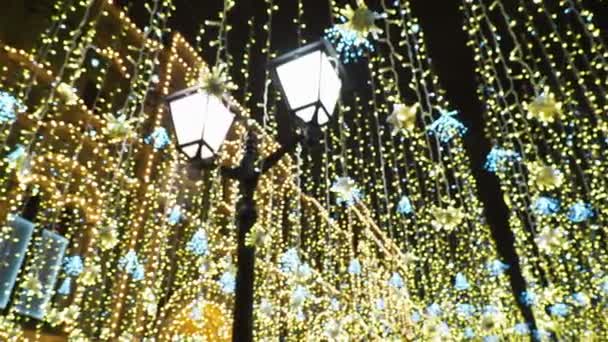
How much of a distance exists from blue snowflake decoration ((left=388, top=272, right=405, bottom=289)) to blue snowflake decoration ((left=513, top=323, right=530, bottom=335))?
15.8ft

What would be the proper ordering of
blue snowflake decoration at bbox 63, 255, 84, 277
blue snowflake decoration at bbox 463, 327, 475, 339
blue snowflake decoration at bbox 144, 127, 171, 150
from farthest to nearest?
1. blue snowflake decoration at bbox 463, 327, 475, 339
2. blue snowflake decoration at bbox 144, 127, 171, 150
3. blue snowflake decoration at bbox 63, 255, 84, 277

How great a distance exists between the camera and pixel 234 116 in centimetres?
310

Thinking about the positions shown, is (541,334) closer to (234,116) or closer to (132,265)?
(132,265)

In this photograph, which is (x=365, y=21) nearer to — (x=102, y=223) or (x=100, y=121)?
(x=102, y=223)

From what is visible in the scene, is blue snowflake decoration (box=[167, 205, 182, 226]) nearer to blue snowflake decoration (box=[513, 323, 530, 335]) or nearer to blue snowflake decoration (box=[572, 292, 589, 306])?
blue snowflake decoration (box=[572, 292, 589, 306])

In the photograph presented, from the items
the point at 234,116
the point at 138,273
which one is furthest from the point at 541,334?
the point at 234,116

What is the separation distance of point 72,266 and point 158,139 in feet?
8.92

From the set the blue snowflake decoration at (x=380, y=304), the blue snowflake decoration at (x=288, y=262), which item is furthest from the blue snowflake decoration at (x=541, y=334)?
the blue snowflake decoration at (x=288, y=262)

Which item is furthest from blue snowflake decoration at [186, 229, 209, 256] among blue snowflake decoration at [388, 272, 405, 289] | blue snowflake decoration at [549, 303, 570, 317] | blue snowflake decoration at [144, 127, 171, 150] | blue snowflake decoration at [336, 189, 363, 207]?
blue snowflake decoration at [549, 303, 570, 317]

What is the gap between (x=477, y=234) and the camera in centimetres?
1227

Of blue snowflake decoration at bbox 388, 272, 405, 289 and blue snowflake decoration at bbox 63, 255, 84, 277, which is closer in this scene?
blue snowflake decoration at bbox 63, 255, 84, 277

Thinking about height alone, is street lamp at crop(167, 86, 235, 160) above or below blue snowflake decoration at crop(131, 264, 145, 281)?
below

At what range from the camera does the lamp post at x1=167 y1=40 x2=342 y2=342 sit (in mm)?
2607

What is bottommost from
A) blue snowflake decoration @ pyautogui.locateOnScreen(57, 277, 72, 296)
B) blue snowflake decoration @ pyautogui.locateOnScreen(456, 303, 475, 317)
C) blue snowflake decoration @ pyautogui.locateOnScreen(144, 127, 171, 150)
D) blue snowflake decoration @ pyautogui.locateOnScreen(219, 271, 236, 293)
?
blue snowflake decoration @ pyautogui.locateOnScreen(57, 277, 72, 296)
